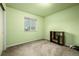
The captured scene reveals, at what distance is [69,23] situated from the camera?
12.9 ft

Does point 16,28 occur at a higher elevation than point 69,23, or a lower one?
lower

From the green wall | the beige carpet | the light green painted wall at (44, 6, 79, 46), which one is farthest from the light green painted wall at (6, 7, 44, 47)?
the light green painted wall at (44, 6, 79, 46)

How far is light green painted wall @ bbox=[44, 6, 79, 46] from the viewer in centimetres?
360

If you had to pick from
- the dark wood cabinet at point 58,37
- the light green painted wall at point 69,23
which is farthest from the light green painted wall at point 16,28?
the light green painted wall at point 69,23

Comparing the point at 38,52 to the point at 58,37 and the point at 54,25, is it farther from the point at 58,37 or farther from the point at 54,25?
the point at 54,25

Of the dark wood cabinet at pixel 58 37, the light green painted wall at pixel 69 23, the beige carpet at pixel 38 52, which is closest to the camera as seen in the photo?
the beige carpet at pixel 38 52

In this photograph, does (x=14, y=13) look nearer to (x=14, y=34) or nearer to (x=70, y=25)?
(x=14, y=34)

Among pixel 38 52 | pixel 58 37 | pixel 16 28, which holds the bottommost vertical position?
pixel 38 52

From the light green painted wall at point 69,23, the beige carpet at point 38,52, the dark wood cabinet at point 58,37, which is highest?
the light green painted wall at point 69,23

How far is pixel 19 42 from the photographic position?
4.25 m

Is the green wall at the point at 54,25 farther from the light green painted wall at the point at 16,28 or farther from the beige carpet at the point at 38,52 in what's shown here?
the beige carpet at the point at 38,52

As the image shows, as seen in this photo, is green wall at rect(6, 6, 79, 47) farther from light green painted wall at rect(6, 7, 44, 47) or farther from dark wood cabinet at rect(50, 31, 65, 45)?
dark wood cabinet at rect(50, 31, 65, 45)

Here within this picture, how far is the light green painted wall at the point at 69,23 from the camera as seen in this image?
11.8 feet

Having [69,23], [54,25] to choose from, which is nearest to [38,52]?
[69,23]
